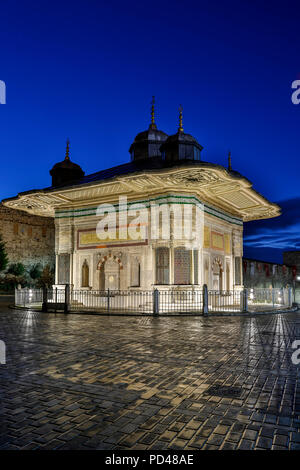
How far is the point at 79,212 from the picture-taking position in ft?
59.7

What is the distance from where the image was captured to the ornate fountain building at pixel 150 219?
1466 centimetres

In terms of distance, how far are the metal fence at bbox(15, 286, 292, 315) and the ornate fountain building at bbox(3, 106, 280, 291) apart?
49cm

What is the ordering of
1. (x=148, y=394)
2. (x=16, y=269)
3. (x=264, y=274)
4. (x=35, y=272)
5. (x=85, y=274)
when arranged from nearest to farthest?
(x=148, y=394)
(x=85, y=274)
(x=264, y=274)
(x=16, y=269)
(x=35, y=272)

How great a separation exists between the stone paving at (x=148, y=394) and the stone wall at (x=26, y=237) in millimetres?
29481

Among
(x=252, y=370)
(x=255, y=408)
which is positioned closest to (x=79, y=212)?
(x=252, y=370)

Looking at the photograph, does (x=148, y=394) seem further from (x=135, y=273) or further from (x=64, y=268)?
(x=64, y=268)

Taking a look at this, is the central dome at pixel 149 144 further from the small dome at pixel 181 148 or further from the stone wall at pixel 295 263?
the stone wall at pixel 295 263

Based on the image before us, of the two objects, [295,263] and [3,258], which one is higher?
[3,258]

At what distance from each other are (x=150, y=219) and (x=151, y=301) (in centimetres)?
359

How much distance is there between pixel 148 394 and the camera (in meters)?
3.93

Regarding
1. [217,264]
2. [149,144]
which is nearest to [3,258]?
[149,144]

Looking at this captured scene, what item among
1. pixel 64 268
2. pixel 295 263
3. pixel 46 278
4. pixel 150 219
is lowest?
pixel 46 278

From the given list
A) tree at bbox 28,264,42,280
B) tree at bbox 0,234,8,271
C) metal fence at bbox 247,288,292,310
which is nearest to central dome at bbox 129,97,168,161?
metal fence at bbox 247,288,292,310
